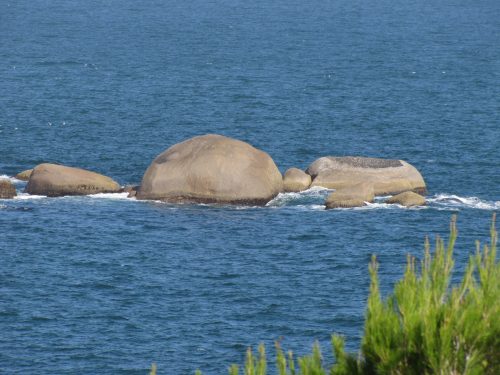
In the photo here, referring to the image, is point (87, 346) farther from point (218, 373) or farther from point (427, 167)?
point (427, 167)

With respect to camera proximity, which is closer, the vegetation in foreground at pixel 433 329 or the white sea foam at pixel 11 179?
the vegetation in foreground at pixel 433 329

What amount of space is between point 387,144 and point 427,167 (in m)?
9.38

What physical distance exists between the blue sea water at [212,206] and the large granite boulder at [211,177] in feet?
3.11

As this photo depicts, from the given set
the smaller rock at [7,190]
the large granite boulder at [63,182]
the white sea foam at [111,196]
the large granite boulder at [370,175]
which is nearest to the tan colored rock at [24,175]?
the large granite boulder at [63,182]

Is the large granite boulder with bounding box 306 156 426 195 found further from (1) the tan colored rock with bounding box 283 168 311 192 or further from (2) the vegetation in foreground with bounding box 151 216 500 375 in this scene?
(2) the vegetation in foreground with bounding box 151 216 500 375

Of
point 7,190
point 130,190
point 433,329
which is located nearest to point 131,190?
point 130,190

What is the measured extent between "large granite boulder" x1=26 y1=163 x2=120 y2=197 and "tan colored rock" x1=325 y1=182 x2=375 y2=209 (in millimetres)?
12810

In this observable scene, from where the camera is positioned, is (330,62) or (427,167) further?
(330,62)

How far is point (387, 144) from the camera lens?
96375 millimetres

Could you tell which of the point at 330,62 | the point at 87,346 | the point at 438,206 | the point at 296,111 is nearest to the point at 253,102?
the point at 296,111

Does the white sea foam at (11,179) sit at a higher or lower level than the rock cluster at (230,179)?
lower

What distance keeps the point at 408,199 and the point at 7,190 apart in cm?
2236

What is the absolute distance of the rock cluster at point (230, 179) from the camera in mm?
74125

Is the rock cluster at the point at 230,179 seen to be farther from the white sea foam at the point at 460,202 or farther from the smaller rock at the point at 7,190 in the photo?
the white sea foam at the point at 460,202
